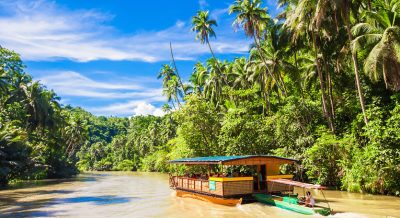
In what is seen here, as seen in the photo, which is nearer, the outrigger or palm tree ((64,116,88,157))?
the outrigger

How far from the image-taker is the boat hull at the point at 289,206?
45.6 feet

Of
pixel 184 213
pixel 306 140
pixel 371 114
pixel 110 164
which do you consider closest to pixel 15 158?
Result: pixel 184 213

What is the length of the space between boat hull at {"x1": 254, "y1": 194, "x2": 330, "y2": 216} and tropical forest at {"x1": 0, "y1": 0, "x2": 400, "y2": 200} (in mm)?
6668

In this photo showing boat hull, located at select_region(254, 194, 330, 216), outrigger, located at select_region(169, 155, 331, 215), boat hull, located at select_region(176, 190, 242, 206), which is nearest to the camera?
boat hull, located at select_region(254, 194, 330, 216)

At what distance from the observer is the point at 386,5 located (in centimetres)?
2412

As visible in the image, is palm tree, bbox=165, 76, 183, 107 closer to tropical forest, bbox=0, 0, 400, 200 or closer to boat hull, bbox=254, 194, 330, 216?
tropical forest, bbox=0, 0, 400, 200

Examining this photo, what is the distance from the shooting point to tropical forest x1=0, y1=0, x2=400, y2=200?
20.4 meters

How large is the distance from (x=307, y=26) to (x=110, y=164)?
262ft

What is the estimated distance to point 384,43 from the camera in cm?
1962

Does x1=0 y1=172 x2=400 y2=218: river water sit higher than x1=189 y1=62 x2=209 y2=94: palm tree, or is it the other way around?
x1=189 y1=62 x2=209 y2=94: palm tree

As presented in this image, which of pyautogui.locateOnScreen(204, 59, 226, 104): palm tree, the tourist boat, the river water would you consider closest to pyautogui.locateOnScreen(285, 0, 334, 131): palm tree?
the river water

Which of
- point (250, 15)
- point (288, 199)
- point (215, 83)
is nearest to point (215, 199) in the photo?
point (288, 199)

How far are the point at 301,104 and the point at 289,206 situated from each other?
48.8 ft

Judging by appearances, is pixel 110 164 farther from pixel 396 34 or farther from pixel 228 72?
pixel 396 34
